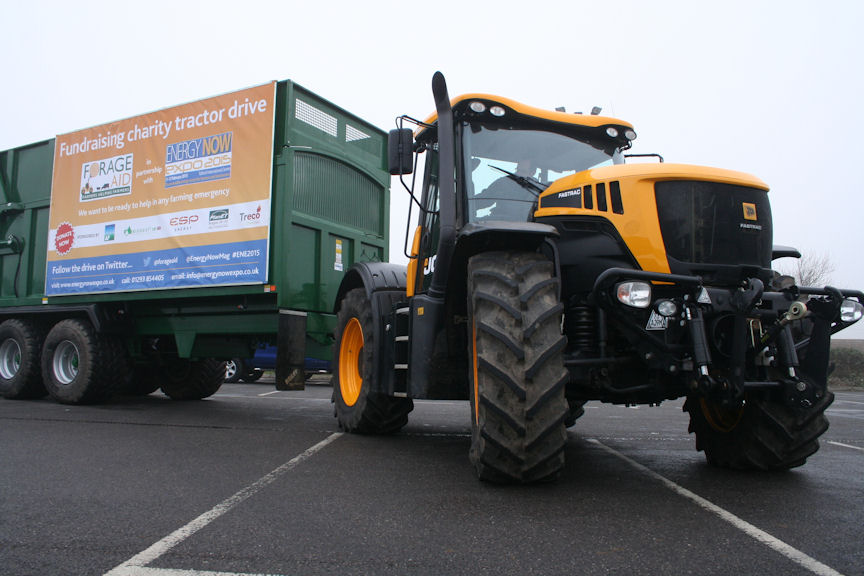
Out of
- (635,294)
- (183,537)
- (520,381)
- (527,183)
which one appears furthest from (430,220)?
(183,537)

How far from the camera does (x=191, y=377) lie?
1049 cm

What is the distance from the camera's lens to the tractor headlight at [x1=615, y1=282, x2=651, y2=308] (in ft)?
12.4

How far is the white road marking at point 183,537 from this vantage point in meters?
2.53

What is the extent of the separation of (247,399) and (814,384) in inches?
373

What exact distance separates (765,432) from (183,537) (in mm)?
3796

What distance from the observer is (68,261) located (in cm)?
930

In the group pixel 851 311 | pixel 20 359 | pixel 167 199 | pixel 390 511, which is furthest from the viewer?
pixel 20 359

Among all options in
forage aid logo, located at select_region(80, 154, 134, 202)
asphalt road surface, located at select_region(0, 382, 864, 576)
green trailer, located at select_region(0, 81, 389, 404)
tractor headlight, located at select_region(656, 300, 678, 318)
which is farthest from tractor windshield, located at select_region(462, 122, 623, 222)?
forage aid logo, located at select_region(80, 154, 134, 202)

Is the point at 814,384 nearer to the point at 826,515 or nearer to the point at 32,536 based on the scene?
the point at 826,515

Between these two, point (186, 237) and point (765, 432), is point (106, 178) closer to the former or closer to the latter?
point (186, 237)

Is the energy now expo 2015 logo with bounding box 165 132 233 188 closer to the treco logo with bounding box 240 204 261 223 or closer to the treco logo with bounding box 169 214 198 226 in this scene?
the treco logo with bounding box 169 214 198 226

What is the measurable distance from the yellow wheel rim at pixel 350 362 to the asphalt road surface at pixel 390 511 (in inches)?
25.1

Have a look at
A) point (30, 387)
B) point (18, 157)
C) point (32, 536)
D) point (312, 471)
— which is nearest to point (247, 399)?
point (30, 387)

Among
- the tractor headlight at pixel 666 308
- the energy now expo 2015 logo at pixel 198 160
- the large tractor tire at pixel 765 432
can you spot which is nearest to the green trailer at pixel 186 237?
the energy now expo 2015 logo at pixel 198 160
